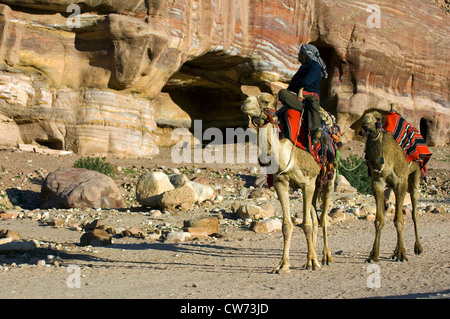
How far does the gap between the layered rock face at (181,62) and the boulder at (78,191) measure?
6827 millimetres

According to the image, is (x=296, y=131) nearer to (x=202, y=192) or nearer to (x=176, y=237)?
(x=176, y=237)

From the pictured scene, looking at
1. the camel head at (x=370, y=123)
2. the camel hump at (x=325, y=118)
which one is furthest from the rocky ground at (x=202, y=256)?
the camel hump at (x=325, y=118)

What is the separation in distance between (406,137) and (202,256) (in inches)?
140

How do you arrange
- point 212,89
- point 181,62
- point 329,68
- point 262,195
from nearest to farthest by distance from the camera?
point 262,195 < point 181,62 < point 329,68 < point 212,89

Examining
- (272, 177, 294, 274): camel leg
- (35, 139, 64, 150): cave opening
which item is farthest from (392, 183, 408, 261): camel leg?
(35, 139, 64, 150): cave opening

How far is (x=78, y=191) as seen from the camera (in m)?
14.8

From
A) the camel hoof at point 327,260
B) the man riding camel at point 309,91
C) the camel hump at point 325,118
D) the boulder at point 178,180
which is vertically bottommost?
the camel hoof at point 327,260

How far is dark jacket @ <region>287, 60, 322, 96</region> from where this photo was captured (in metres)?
8.48

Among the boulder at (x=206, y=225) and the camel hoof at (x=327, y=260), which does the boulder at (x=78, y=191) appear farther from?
the camel hoof at (x=327, y=260)

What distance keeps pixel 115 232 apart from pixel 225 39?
50.1ft

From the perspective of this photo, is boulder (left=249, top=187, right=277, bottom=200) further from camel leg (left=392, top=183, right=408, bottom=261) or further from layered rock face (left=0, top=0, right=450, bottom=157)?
layered rock face (left=0, top=0, right=450, bottom=157)

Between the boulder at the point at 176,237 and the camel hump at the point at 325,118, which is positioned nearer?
the camel hump at the point at 325,118

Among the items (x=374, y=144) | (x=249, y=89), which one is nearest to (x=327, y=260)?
(x=374, y=144)

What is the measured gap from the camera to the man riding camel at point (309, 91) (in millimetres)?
7816
